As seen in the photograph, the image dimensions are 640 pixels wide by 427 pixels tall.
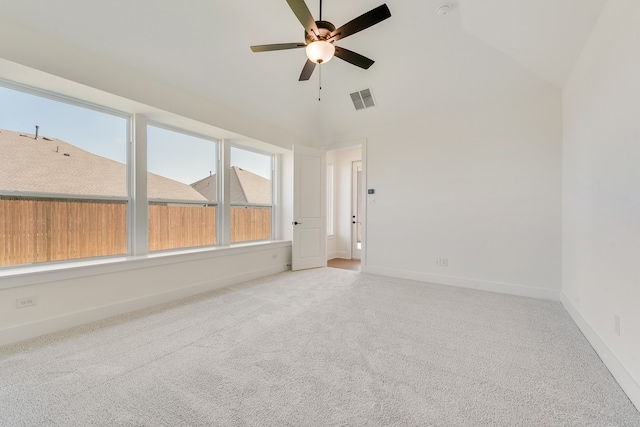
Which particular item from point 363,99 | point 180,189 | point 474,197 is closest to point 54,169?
point 180,189

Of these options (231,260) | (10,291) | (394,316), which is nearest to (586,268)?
(394,316)

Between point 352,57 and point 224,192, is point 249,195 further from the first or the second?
point 352,57

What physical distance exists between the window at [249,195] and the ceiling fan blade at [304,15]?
8.56ft

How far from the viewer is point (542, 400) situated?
148 cm

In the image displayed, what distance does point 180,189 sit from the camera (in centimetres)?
362

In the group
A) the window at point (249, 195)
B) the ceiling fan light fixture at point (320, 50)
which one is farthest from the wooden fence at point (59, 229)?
the ceiling fan light fixture at point (320, 50)

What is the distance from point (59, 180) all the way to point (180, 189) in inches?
47.8

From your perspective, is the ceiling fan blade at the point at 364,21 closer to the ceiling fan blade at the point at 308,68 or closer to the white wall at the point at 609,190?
the ceiling fan blade at the point at 308,68

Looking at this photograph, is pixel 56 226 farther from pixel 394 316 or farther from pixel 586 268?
pixel 586 268

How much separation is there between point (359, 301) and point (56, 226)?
10.9 feet

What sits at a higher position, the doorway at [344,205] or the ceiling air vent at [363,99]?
the ceiling air vent at [363,99]

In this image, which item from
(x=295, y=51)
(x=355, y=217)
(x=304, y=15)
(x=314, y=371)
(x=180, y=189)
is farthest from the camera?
(x=355, y=217)

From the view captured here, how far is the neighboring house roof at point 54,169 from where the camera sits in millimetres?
2350

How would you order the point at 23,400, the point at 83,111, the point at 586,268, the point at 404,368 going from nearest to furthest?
the point at 23,400 < the point at 404,368 < the point at 586,268 < the point at 83,111
